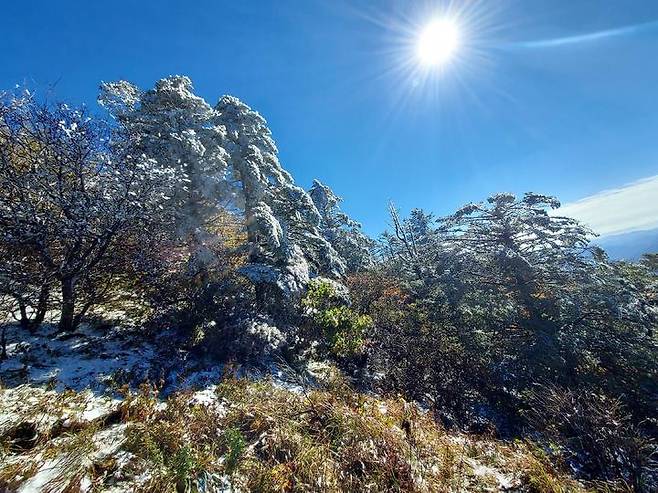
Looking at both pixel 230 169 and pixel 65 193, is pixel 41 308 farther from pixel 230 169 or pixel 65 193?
pixel 230 169

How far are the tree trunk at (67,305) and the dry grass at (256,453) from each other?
8.38 ft

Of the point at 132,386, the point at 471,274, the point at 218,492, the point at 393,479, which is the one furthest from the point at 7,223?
the point at 471,274

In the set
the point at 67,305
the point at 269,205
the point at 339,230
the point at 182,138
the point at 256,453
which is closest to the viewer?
the point at 256,453

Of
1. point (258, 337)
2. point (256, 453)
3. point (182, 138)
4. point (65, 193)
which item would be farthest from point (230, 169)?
point (256, 453)

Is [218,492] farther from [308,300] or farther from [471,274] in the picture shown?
[471,274]

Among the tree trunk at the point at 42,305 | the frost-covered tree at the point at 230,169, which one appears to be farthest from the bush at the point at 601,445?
the tree trunk at the point at 42,305

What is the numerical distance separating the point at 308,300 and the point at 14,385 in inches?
285

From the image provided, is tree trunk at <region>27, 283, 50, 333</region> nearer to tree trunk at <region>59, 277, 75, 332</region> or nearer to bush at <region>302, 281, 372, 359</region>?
tree trunk at <region>59, 277, 75, 332</region>

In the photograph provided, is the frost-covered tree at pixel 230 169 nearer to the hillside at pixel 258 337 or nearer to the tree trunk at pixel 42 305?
the hillside at pixel 258 337

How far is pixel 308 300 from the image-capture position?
416 inches

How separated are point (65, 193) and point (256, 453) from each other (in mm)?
7054

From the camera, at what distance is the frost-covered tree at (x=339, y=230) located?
25234 mm

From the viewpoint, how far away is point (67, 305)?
7.40m

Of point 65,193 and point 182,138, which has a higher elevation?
point 182,138
